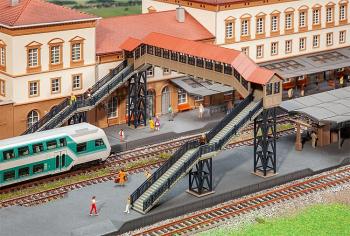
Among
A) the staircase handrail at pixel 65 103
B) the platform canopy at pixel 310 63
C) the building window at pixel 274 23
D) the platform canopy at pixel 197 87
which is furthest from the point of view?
the building window at pixel 274 23

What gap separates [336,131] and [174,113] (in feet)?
56.9

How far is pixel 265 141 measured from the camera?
61.7 m

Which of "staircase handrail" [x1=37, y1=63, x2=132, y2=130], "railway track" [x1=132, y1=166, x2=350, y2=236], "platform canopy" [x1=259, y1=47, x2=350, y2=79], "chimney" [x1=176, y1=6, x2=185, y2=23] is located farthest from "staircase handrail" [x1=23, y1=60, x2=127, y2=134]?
"railway track" [x1=132, y1=166, x2=350, y2=236]

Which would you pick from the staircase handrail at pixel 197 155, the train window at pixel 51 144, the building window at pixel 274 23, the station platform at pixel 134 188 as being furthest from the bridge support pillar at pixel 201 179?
the building window at pixel 274 23

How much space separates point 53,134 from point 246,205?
1570 centimetres

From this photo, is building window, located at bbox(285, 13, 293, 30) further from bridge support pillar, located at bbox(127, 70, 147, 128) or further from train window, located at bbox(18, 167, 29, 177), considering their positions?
train window, located at bbox(18, 167, 29, 177)

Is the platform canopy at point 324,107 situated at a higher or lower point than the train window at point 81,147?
higher

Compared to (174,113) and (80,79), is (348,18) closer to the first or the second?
(174,113)

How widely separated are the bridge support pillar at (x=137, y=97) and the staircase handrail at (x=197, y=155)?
18256mm

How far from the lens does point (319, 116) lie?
224ft

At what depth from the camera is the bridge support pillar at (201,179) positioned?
58.3 m

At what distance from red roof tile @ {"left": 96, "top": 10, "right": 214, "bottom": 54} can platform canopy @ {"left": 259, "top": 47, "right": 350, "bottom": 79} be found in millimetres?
8681

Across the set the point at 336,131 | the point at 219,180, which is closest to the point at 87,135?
the point at 219,180

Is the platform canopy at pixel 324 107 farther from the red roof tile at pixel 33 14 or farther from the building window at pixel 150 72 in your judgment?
the red roof tile at pixel 33 14
